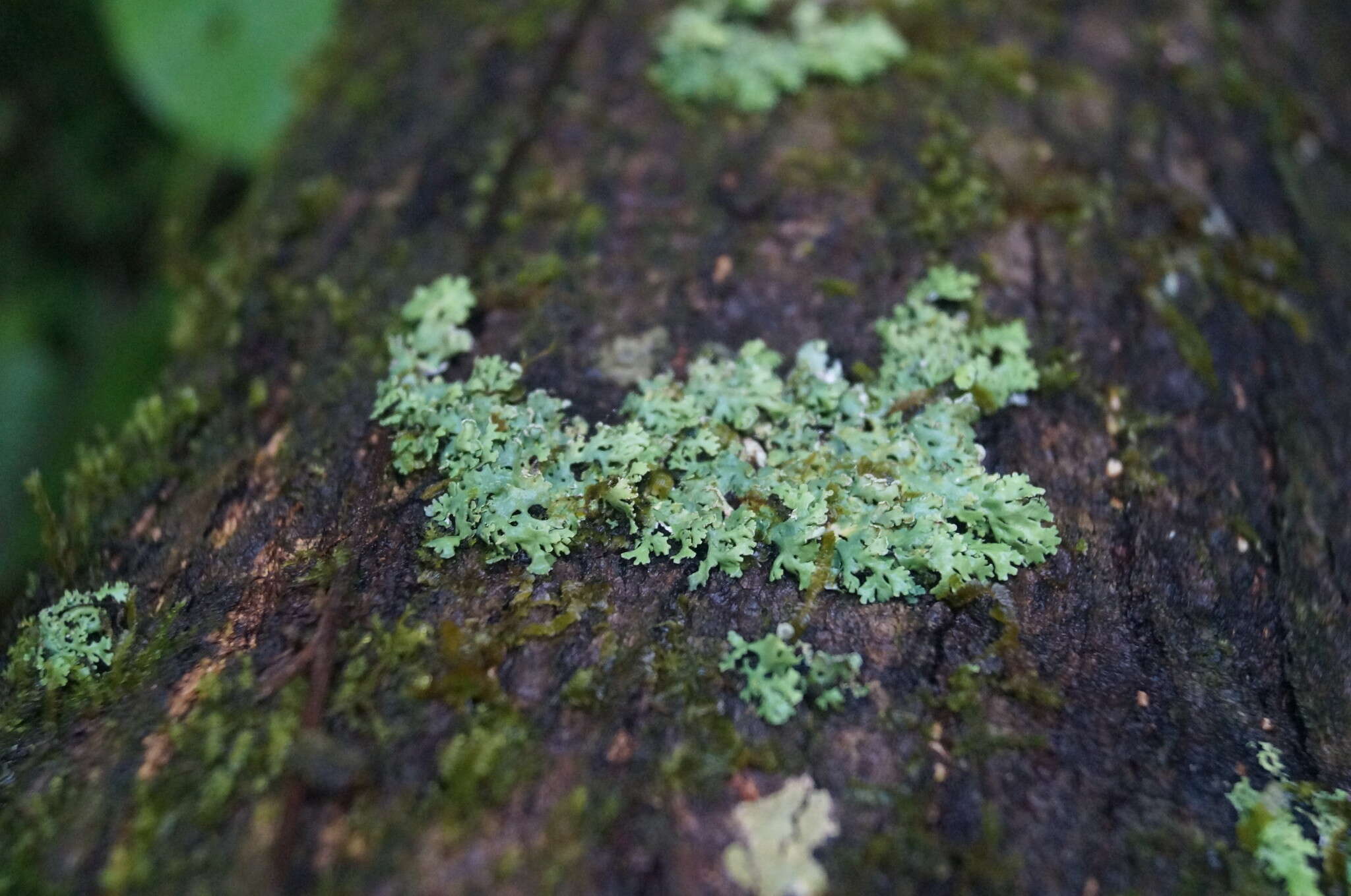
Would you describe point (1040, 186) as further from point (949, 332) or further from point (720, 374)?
point (720, 374)

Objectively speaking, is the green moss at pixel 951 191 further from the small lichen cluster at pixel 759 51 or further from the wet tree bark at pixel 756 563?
the small lichen cluster at pixel 759 51

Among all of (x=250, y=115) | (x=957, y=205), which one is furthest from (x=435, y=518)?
(x=250, y=115)

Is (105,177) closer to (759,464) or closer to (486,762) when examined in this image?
(759,464)

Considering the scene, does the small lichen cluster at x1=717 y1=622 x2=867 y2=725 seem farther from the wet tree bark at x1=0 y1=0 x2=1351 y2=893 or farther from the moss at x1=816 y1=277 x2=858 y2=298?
the moss at x1=816 y1=277 x2=858 y2=298

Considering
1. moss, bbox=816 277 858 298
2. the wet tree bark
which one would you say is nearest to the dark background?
the wet tree bark

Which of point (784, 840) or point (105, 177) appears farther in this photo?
point (105, 177)

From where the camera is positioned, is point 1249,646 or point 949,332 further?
point 949,332

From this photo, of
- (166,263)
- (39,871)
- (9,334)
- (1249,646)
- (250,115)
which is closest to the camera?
(39,871)

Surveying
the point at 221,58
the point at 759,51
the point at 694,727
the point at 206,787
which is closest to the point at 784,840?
the point at 694,727
